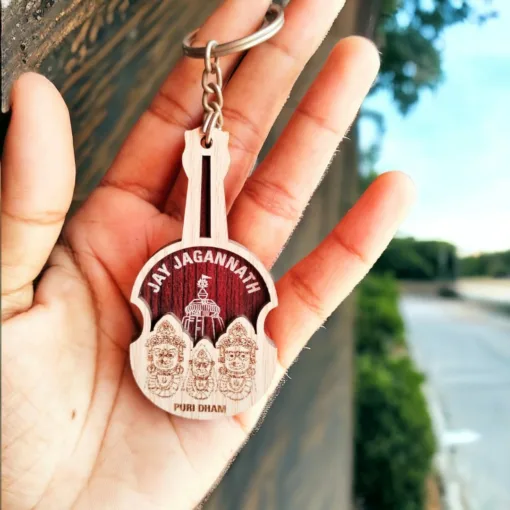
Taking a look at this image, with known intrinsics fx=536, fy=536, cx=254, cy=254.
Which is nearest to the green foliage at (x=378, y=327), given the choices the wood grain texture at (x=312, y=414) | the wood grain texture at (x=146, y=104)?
the wood grain texture at (x=312, y=414)

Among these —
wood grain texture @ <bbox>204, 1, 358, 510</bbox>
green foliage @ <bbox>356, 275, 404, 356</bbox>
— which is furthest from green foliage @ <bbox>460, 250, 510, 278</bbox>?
green foliage @ <bbox>356, 275, 404, 356</bbox>

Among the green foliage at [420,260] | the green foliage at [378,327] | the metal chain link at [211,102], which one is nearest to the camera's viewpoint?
the metal chain link at [211,102]

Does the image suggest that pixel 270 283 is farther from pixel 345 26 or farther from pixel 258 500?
pixel 258 500

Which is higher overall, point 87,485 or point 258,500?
point 87,485

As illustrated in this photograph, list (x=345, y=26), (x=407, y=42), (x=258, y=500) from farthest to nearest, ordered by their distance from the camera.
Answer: (x=407, y=42)
(x=258, y=500)
(x=345, y=26)

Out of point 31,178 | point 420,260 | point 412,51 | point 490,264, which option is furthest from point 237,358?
point 420,260

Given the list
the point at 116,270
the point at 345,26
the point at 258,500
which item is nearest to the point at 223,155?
the point at 116,270

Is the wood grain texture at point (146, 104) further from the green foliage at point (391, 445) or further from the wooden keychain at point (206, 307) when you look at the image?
the green foliage at point (391, 445)
